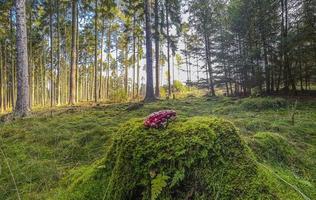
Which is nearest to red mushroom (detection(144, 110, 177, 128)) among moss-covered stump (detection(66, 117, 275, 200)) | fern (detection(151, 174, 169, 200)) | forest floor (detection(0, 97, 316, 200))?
moss-covered stump (detection(66, 117, 275, 200))

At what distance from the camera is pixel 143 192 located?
1.89m

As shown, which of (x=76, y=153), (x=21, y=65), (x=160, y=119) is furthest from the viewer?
(x=21, y=65)

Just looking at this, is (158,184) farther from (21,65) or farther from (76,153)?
(21,65)

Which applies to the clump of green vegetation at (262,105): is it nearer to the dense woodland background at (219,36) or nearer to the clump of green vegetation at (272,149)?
the dense woodland background at (219,36)

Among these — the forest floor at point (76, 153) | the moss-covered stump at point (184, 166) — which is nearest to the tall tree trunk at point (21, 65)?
the forest floor at point (76, 153)

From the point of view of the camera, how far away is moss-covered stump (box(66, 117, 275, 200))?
5.49 feet

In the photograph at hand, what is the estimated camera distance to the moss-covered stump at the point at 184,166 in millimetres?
1675

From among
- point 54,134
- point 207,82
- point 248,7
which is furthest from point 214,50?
point 54,134

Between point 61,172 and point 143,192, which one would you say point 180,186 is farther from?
point 61,172

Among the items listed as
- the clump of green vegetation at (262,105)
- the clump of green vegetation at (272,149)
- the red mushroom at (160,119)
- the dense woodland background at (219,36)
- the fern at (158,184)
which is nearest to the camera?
the fern at (158,184)

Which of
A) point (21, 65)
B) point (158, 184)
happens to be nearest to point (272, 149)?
point (158, 184)

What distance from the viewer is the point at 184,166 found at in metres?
1.81

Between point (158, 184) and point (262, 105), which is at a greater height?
point (262, 105)

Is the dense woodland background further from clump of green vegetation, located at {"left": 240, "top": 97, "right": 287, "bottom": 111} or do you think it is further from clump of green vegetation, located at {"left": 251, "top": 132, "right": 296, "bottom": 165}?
clump of green vegetation, located at {"left": 251, "top": 132, "right": 296, "bottom": 165}
